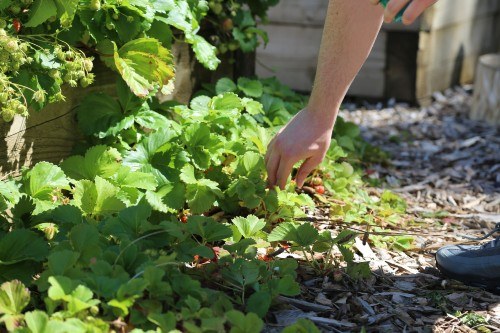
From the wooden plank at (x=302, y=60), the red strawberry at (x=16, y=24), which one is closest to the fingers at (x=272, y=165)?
the red strawberry at (x=16, y=24)

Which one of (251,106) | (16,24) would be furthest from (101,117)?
(251,106)

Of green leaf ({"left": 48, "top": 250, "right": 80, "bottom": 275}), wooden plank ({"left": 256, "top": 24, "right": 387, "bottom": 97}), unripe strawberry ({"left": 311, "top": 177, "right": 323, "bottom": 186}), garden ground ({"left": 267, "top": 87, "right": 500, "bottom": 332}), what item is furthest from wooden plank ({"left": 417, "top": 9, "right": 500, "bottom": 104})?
green leaf ({"left": 48, "top": 250, "right": 80, "bottom": 275})

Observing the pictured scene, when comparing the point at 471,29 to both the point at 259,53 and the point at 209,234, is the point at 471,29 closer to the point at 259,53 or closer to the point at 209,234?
the point at 259,53

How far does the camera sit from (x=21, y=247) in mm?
1910

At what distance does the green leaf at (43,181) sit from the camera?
7.34 ft

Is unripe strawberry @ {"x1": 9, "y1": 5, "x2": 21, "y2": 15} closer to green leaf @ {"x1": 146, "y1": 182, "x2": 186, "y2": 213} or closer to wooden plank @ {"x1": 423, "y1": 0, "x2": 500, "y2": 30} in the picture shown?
green leaf @ {"x1": 146, "y1": 182, "x2": 186, "y2": 213}

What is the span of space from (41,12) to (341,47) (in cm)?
87

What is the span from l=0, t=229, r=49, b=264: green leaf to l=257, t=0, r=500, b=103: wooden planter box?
2.95 metres

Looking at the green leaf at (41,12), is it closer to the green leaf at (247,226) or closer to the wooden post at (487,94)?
the green leaf at (247,226)

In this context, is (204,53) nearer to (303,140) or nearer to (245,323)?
(303,140)

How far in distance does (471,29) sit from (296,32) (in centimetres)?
127

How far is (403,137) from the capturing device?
4324 mm

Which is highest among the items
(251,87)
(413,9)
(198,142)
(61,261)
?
(413,9)

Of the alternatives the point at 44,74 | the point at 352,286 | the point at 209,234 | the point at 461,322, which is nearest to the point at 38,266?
the point at 209,234
